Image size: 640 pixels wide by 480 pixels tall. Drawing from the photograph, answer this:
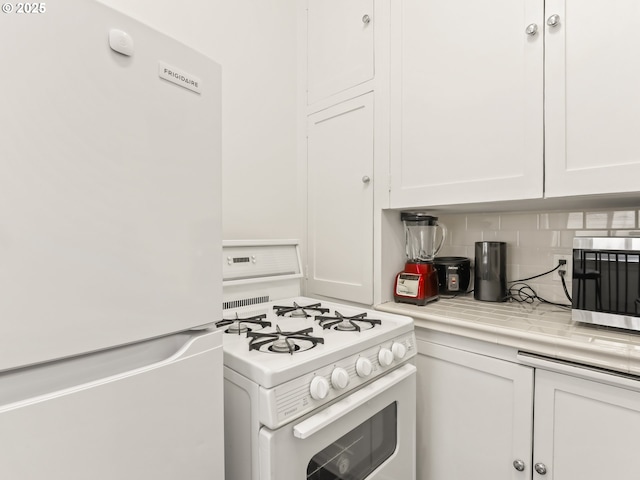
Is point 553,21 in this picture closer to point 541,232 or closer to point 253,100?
point 541,232

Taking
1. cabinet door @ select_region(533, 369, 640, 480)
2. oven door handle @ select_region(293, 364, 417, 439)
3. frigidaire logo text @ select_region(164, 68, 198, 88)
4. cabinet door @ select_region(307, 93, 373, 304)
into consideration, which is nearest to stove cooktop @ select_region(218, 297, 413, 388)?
oven door handle @ select_region(293, 364, 417, 439)

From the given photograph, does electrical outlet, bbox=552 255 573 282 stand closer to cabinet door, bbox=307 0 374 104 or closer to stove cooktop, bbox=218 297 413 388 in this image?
stove cooktop, bbox=218 297 413 388

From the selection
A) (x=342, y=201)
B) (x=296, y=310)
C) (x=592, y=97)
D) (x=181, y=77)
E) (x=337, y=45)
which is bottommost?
(x=296, y=310)

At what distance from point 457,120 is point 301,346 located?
1.04 meters

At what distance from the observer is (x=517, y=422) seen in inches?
43.4

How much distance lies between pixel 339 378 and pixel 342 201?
0.99 meters

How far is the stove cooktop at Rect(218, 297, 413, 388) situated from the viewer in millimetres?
828

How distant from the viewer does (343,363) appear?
37.4 inches

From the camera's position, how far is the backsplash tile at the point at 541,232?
1.37 meters

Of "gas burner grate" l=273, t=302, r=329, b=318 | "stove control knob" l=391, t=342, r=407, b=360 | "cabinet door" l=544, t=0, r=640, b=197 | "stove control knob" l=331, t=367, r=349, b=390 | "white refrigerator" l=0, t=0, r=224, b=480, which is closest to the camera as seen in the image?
"white refrigerator" l=0, t=0, r=224, b=480

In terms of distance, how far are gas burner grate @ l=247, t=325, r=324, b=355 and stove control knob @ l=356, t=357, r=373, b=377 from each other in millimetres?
122

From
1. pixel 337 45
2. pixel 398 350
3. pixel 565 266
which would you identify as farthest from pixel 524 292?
pixel 337 45

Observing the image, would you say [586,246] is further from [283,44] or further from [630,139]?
[283,44]

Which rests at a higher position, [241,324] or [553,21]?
[553,21]
